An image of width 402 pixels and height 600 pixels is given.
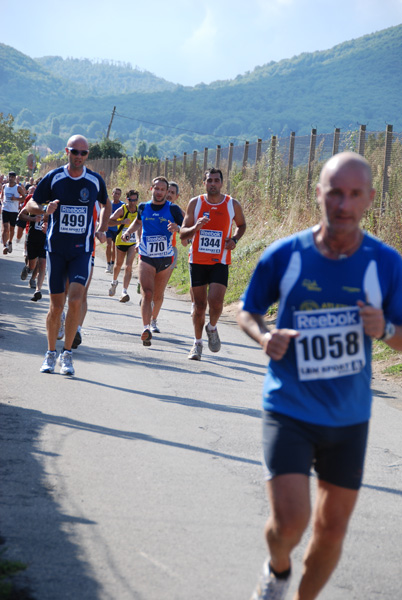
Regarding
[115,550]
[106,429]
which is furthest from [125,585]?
[106,429]

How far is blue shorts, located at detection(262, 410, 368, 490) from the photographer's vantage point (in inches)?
131

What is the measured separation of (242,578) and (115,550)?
0.65m

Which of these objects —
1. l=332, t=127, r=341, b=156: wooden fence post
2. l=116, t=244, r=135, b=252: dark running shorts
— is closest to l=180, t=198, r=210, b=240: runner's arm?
l=116, t=244, r=135, b=252: dark running shorts

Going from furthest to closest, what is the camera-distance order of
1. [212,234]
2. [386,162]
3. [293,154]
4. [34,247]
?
1. [293,154]
2. [386,162]
3. [34,247]
4. [212,234]

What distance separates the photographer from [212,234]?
35.8 feet

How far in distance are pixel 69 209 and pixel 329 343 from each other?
20.6ft

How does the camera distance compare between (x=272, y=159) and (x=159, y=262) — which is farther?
(x=272, y=159)

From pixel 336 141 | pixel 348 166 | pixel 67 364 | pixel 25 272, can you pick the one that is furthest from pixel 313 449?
pixel 336 141

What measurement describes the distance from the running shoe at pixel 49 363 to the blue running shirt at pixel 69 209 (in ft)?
3.45

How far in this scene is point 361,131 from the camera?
1895 centimetres

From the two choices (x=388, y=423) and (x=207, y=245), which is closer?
(x=388, y=423)

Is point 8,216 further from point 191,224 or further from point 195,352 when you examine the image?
point 195,352

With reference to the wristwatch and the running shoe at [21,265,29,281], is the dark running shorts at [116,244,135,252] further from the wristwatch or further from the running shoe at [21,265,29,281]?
the wristwatch

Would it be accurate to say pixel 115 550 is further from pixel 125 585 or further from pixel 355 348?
pixel 355 348
